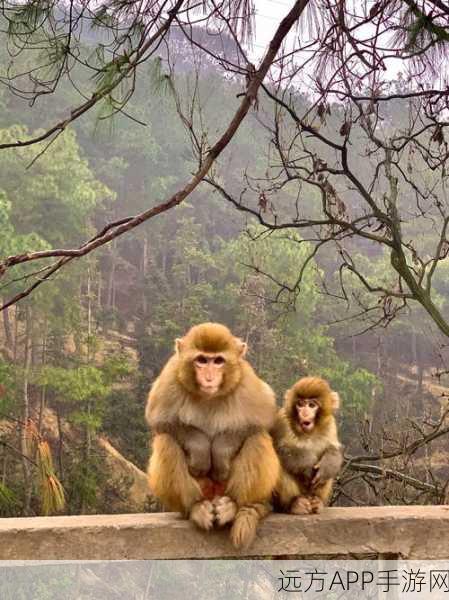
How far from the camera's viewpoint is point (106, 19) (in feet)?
9.90

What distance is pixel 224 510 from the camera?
7.89 feet

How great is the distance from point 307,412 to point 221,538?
50cm

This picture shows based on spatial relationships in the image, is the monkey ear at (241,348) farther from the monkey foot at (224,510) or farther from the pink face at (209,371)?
the monkey foot at (224,510)

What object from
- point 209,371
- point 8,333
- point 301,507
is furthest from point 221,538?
point 8,333

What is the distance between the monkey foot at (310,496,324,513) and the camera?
261 cm

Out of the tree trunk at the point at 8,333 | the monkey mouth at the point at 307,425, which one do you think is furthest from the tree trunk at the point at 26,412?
the monkey mouth at the point at 307,425

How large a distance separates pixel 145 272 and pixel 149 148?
126 inches

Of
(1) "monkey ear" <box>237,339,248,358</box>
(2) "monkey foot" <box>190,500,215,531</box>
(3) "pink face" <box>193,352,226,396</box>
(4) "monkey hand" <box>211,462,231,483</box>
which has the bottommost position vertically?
(2) "monkey foot" <box>190,500,215,531</box>

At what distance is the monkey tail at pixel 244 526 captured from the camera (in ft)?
7.88

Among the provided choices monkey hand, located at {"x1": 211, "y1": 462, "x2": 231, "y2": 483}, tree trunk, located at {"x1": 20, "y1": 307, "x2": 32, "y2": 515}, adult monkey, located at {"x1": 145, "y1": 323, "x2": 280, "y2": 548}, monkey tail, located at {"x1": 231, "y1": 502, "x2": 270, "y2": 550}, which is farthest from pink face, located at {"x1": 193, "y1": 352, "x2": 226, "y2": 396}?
tree trunk, located at {"x1": 20, "y1": 307, "x2": 32, "y2": 515}

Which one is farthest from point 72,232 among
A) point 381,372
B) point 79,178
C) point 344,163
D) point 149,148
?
point 344,163

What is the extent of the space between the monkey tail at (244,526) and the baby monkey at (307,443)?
0.23 meters

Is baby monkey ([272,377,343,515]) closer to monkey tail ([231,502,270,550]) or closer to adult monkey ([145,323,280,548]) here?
adult monkey ([145,323,280,548])

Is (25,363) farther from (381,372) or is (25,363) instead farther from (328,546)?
(328,546)
